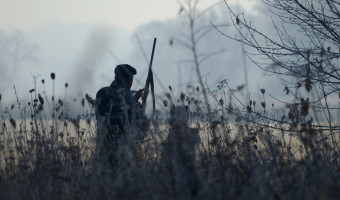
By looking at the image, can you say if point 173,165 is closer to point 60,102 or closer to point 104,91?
point 60,102

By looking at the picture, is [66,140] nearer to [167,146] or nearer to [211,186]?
[167,146]

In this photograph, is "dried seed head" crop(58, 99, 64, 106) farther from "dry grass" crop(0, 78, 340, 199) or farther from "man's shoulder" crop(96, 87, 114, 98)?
"man's shoulder" crop(96, 87, 114, 98)

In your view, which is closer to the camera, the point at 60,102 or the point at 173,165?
the point at 173,165

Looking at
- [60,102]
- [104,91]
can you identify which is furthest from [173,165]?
[104,91]

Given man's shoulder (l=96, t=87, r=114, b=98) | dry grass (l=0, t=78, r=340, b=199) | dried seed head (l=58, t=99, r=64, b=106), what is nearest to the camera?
dry grass (l=0, t=78, r=340, b=199)

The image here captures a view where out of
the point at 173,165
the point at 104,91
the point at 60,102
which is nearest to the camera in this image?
the point at 173,165

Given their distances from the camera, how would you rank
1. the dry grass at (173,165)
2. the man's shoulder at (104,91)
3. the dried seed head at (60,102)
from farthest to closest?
the man's shoulder at (104,91) → the dried seed head at (60,102) → the dry grass at (173,165)

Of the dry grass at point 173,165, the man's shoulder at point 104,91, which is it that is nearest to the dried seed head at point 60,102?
the dry grass at point 173,165

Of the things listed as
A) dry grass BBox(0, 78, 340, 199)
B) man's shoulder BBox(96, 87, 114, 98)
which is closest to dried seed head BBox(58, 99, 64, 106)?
dry grass BBox(0, 78, 340, 199)

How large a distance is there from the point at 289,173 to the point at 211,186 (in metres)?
1.31

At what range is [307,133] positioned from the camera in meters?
4.82

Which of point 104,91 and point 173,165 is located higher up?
point 104,91

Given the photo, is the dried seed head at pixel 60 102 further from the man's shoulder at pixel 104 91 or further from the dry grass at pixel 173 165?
the man's shoulder at pixel 104 91

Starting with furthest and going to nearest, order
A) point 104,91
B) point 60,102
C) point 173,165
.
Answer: point 104,91
point 60,102
point 173,165
